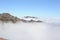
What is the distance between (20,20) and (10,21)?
2709 mm

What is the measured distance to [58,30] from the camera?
39.5m

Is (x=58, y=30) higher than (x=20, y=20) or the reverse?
the reverse

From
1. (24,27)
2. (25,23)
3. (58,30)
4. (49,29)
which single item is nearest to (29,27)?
(24,27)

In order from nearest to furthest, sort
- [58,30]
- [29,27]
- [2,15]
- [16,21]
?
[58,30] < [2,15] < [16,21] < [29,27]

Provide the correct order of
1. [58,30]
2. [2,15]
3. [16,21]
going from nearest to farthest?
[58,30], [2,15], [16,21]

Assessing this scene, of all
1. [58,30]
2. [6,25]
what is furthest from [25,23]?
[58,30]

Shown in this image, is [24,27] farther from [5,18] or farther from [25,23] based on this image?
[5,18]

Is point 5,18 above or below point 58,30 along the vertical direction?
above

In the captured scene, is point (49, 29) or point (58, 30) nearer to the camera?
point (58, 30)

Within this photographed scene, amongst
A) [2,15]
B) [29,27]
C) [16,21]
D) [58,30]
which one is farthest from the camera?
[29,27]

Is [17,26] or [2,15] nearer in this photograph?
[2,15]

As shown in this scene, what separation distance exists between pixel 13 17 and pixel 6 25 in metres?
2.76

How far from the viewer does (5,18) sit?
43.7m

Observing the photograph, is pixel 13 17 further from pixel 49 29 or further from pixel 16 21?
pixel 49 29
